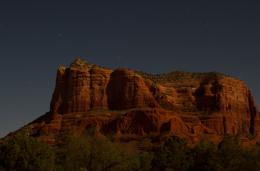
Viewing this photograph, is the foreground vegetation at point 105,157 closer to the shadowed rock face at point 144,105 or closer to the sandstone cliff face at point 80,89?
the shadowed rock face at point 144,105

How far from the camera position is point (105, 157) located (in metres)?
66.4

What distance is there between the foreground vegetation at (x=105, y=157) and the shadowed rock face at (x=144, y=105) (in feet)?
231

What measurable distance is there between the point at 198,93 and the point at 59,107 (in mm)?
41563

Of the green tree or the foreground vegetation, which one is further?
the foreground vegetation

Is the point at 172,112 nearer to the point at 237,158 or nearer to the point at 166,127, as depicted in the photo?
the point at 166,127

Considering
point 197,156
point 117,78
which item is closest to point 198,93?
point 117,78

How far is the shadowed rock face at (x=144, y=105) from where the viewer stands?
479 feet

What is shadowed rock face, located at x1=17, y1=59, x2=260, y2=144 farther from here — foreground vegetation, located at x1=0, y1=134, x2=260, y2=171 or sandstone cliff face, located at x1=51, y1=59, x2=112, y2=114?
foreground vegetation, located at x1=0, y1=134, x2=260, y2=171

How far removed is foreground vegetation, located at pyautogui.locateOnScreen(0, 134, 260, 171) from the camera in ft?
196

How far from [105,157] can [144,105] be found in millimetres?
90874

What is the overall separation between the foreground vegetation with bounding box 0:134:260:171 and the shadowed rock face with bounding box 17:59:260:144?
70447 millimetres

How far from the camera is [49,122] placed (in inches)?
6053

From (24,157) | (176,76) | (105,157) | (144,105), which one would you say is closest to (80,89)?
(144,105)

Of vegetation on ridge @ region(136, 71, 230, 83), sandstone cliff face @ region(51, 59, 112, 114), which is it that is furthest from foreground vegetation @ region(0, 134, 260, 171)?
vegetation on ridge @ region(136, 71, 230, 83)
